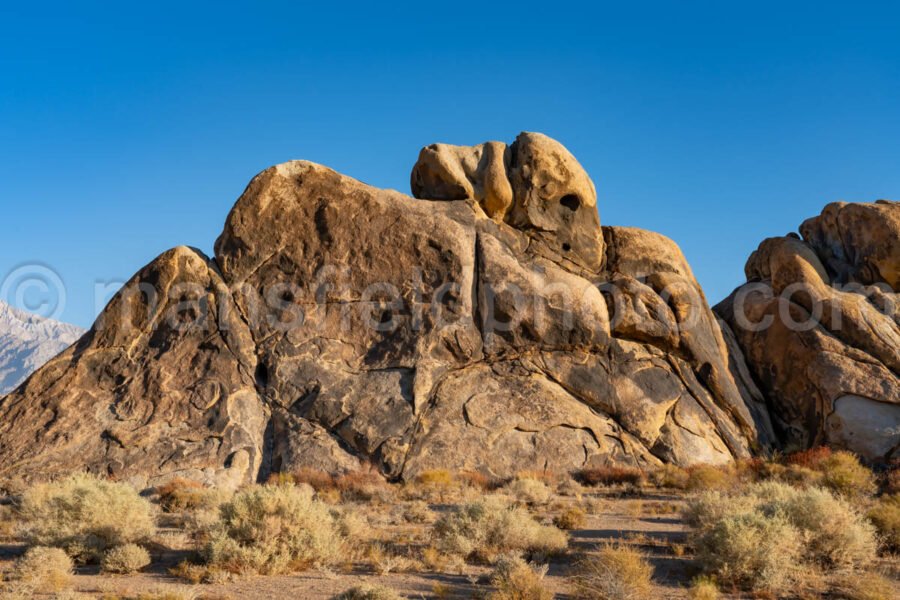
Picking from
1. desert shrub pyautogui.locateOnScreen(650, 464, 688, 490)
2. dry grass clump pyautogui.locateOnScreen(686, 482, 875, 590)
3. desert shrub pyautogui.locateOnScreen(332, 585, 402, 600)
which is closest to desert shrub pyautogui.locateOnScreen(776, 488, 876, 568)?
dry grass clump pyautogui.locateOnScreen(686, 482, 875, 590)

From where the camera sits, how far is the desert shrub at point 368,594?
7.35 metres

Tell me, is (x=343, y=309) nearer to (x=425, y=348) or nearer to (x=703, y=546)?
(x=425, y=348)

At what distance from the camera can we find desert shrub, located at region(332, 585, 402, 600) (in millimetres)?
7348

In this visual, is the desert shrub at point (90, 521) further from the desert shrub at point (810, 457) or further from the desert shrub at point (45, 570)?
the desert shrub at point (810, 457)

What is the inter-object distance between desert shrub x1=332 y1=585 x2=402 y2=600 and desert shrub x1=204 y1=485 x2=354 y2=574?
1.77 m

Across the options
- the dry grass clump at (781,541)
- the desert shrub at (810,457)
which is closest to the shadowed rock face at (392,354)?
the desert shrub at (810,457)

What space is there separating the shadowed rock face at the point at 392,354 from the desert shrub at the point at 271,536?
22.4 ft

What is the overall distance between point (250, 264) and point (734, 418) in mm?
13081

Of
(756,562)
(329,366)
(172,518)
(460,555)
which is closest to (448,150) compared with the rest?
(329,366)

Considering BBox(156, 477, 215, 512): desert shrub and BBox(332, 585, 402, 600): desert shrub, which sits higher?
BBox(156, 477, 215, 512): desert shrub

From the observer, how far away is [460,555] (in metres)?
9.77

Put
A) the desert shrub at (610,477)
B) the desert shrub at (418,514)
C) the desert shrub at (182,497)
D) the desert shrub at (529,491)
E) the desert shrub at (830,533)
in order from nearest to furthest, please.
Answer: the desert shrub at (830,533)
the desert shrub at (418,514)
the desert shrub at (182,497)
the desert shrub at (529,491)
the desert shrub at (610,477)

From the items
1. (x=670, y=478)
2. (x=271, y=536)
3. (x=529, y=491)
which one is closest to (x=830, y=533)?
(x=529, y=491)

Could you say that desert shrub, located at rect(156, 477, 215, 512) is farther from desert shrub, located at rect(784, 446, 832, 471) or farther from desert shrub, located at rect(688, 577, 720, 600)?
desert shrub, located at rect(784, 446, 832, 471)
